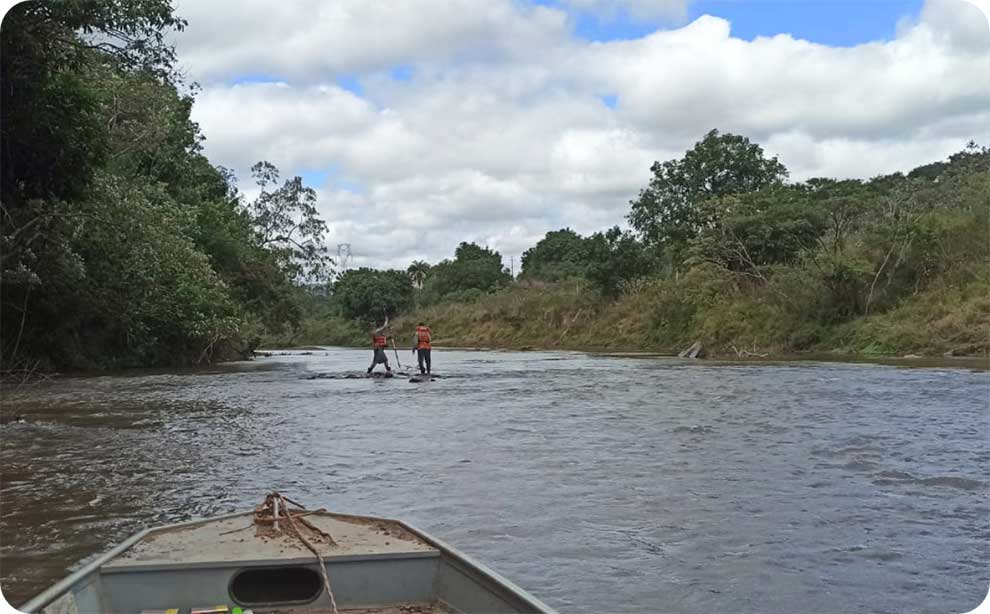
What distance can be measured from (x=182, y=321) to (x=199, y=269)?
2245 mm

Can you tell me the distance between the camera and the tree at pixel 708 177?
49.2 m

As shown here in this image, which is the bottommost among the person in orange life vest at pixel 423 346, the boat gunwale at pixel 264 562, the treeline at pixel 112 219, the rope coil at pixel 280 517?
the boat gunwale at pixel 264 562

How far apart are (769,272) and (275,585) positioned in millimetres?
36422

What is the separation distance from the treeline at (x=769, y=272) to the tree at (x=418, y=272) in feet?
78.1

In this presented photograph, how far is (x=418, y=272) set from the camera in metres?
91.4

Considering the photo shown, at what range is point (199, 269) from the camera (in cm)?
2691

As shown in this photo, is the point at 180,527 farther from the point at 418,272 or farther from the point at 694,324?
the point at 418,272

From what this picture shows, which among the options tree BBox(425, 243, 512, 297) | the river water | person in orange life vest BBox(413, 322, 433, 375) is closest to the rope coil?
the river water

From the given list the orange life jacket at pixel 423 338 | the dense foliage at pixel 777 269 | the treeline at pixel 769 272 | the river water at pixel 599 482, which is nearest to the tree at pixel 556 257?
the treeline at pixel 769 272

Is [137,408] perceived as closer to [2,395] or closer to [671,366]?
[2,395]

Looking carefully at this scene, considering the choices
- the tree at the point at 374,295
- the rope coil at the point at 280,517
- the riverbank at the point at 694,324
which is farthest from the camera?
the tree at the point at 374,295

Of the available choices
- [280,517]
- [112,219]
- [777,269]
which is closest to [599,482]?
[280,517]

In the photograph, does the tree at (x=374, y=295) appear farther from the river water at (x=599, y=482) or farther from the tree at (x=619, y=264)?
the river water at (x=599, y=482)

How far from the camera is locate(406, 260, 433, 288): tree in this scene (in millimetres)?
89938
